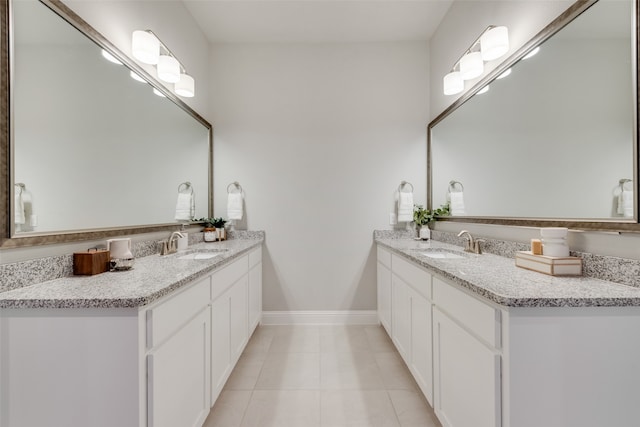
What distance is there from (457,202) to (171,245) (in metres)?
2.22

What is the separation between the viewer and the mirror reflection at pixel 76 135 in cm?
107

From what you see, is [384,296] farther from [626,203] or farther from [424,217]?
[626,203]

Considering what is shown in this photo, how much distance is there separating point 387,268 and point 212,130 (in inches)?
84.5

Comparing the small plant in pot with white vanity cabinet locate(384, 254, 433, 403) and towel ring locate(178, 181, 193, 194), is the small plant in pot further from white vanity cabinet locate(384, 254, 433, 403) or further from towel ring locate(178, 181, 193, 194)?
white vanity cabinet locate(384, 254, 433, 403)

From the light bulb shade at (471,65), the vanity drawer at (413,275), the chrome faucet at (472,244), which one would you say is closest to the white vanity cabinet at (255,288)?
the vanity drawer at (413,275)

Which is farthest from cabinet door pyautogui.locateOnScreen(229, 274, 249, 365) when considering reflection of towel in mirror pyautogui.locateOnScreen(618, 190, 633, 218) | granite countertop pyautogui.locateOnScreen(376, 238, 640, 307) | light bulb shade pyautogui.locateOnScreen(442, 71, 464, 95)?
light bulb shade pyautogui.locateOnScreen(442, 71, 464, 95)

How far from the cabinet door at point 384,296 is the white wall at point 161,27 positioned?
2.24 meters

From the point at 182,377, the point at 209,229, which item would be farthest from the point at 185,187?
Answer: the point at 182,377

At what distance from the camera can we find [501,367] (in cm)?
91

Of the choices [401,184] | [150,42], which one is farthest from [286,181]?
[150,42]

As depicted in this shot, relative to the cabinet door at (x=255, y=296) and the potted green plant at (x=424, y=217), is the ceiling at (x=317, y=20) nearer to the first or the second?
the potted green plant at (x=424, y=217)

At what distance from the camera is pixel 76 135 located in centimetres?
129

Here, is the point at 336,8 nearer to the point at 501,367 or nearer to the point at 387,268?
the point at 387,268

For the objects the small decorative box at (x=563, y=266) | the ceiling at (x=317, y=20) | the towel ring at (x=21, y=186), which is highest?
the ceiling at (x=317, y=20)
